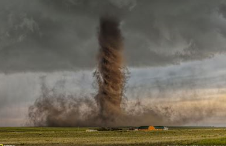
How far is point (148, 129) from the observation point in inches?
7042

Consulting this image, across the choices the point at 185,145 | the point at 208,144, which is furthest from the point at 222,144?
the point at 185,145

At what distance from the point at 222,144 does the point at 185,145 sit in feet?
24.7

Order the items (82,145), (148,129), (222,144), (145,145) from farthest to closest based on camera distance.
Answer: (148,129) → (82,145) → (145,145) → (222,144)

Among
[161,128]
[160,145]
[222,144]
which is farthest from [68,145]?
[161,128]

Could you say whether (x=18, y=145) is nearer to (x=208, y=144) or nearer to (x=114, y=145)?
(x=114, y=145)

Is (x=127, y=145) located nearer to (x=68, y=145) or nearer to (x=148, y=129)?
(x=68, y=145)

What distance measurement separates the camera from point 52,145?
7731 centimetres

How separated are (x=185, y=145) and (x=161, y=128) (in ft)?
408

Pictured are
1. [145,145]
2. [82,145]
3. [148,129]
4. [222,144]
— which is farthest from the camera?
[148,129]

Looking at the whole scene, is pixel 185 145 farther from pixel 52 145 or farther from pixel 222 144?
pixel 52 145

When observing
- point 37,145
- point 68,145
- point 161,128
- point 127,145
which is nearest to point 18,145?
point 37,145

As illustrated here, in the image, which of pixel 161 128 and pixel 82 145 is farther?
pixel 161 128

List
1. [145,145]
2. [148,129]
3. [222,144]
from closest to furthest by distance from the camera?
[222,144], [145,145], [148,129]

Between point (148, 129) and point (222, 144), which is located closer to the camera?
point (222, 144)
